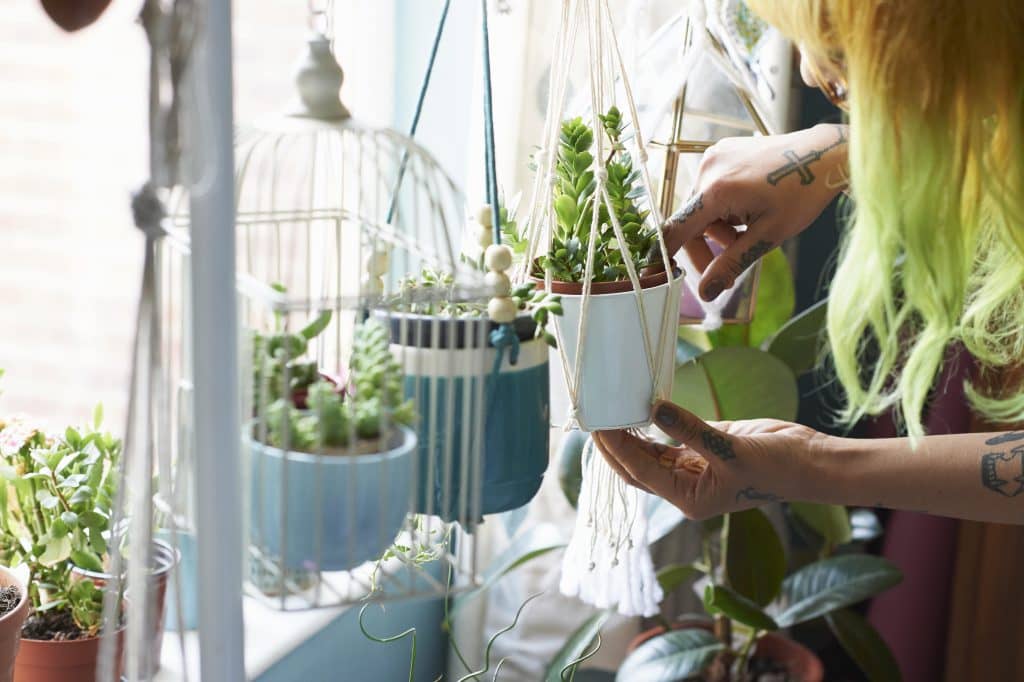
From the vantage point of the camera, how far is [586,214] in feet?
3.16

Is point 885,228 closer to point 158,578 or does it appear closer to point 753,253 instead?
point 753,253

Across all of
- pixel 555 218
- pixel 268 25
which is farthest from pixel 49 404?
pixel 555 218

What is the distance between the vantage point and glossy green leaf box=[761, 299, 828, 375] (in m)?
1.71

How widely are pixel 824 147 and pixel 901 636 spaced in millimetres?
1285

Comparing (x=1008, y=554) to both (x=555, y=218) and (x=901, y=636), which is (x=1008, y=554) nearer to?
(x=901, y=636)

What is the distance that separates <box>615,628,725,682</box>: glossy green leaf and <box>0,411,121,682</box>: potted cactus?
2.74ft

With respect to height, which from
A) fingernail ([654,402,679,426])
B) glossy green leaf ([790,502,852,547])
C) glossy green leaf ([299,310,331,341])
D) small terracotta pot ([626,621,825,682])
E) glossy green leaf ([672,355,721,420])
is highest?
glossy green leaf ([299,310,331,341])

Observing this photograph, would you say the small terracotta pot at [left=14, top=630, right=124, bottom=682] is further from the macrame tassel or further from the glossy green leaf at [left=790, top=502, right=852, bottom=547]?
the glossy green leaf at [left=790, top=502, right=852, bottom=547]

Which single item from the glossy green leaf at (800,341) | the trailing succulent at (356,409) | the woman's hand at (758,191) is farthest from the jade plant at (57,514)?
the glossy green leaf at (800,341)

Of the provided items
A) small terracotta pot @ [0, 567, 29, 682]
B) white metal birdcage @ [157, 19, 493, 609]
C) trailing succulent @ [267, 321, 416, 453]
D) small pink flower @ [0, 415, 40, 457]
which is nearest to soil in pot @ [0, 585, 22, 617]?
small terracotta pot @ [0, 567, 29, 682]

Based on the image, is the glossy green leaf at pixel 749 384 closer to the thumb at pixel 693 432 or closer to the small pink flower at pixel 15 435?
A: the thumb at pixel 693 432

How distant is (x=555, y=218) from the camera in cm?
102

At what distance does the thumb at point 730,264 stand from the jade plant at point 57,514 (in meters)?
0.66

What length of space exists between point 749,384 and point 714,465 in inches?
21.9
